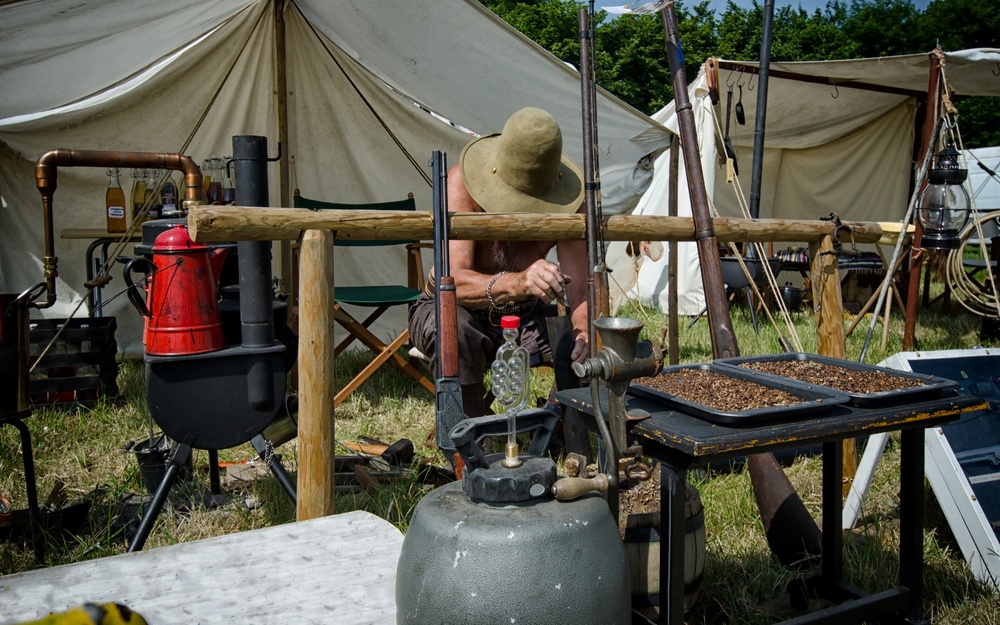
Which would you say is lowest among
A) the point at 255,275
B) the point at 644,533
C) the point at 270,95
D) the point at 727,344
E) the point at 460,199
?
the point at 644,533

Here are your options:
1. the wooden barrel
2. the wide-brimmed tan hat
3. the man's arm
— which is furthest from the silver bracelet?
the wooden barrel

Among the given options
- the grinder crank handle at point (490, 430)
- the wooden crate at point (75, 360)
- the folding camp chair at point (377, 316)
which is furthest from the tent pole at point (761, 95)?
the grinder crank handle at point (490, 430)

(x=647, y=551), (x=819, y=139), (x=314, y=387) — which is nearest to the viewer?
(x=647, y=551)

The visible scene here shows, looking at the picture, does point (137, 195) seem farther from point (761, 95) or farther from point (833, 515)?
point (761, 95)

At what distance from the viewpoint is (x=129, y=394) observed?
4191 millimetres

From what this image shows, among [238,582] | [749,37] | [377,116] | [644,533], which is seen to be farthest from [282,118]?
[749,37]

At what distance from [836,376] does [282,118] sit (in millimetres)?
4043

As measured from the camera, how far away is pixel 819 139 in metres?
Answer: 9.08

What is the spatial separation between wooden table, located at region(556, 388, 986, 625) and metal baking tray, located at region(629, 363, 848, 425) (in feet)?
0.05

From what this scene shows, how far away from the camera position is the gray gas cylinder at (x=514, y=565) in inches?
40.8

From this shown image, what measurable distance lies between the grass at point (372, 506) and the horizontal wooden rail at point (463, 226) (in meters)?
0.96

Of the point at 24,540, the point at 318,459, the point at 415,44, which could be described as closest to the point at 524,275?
the point at 318,459

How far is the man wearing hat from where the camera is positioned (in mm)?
2879

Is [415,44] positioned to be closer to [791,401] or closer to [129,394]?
[129,394]
